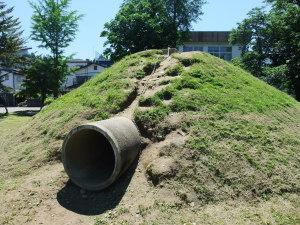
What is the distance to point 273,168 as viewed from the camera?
28.1 feet

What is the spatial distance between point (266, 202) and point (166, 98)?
3.17 metres

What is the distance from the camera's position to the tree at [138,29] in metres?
31.5

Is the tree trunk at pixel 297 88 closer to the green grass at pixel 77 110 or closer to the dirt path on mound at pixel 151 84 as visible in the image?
the green grass at pixel 77 110

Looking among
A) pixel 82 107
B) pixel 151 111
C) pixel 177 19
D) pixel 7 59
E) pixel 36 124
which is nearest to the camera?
pixel 151 111

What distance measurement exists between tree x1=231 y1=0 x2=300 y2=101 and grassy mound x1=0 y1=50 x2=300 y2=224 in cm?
1563

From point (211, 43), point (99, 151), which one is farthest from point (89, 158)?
point (211, 43)

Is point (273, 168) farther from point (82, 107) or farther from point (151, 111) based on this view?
point (82, 107)

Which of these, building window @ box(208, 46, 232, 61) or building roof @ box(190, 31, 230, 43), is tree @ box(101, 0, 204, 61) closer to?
building roof @ box(190, 31, 230, 43)

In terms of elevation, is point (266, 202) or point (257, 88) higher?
point (257, 88)

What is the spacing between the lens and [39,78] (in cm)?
3431

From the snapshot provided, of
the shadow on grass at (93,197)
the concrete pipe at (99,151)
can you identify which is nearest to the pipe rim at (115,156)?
the concrete pipe at (99,151)

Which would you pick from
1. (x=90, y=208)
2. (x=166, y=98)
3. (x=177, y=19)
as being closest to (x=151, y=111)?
(x=166, y=98)

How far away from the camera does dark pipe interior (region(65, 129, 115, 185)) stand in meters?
8.57

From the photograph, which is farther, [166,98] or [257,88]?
[257,88]
